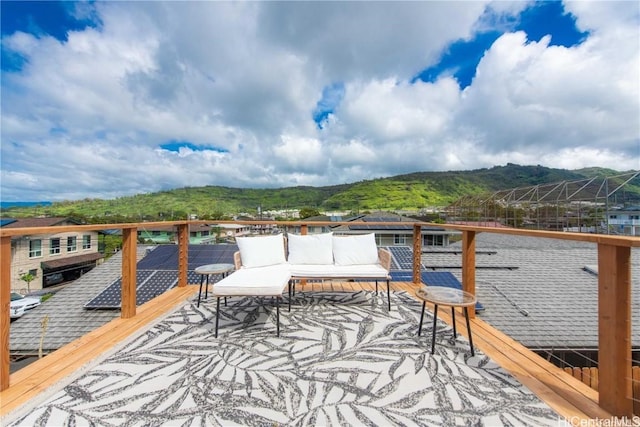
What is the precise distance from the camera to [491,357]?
83.5 inches

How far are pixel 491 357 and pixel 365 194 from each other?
1583 inches

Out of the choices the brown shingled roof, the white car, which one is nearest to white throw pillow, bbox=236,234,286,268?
the brown shingled roof

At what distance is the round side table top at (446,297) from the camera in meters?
2.11

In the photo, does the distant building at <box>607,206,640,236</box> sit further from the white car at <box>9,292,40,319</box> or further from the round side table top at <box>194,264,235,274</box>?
the white car at <box>9,292,40,319</box>

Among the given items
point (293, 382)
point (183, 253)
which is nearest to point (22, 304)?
point (183, 253)

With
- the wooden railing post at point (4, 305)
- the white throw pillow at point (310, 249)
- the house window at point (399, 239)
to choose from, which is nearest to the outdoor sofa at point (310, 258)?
the white throw pillow at point (310, 249)

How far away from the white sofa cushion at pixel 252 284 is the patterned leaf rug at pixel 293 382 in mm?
405

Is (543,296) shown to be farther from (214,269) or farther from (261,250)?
(214,269)

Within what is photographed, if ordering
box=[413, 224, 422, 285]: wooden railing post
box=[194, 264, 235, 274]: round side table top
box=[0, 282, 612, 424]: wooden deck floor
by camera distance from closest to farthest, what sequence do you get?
box=[0, 282, 612, 424]: wooden deck floor, box=[194, 264, 235, 274]: round side table top, box=[413, 224, 422, 285]: wooden railing post

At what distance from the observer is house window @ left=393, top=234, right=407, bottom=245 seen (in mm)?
16141

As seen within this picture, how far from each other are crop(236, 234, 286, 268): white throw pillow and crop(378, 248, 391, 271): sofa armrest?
1.37 meters

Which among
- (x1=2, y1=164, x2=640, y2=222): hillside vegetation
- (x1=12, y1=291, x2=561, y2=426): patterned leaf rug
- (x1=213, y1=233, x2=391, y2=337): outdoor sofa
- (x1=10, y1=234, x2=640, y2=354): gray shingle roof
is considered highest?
(x1=2, y1=164, x2=640, y2=222): hillside vegetation

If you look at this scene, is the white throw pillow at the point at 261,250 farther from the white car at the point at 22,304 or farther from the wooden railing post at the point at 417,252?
the white car at the point at 22,304

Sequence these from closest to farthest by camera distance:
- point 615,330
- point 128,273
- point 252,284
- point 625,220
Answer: point 615,330, point 252,284, point 128,273, point 625,220
